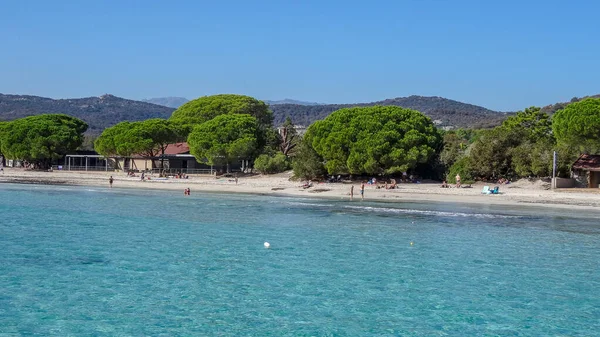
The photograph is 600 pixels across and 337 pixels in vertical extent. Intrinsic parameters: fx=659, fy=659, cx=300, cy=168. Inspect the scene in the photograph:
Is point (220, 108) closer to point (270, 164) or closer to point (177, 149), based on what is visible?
point (177, 149)

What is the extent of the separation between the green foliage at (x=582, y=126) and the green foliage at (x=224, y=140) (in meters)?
27.9

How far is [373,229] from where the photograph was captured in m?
27.7

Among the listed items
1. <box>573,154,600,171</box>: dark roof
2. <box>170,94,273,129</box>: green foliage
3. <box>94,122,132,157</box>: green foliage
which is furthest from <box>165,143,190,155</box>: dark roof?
<box>573,154,600,171</box>: dark roof

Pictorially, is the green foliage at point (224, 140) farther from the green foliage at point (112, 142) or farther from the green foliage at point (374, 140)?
the green foliage at point (112, 142)

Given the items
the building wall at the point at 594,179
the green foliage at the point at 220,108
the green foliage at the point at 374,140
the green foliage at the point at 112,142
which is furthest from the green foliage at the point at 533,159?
the green foliage at the point at 220,108

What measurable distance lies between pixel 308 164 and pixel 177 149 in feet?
84.5

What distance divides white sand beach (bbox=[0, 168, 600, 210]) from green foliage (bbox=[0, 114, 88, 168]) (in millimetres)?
5677

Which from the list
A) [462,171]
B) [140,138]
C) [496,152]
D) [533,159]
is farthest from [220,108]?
[533,159]

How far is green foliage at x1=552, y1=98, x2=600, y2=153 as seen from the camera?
4366 centimetres

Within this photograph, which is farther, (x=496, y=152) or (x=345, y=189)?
(x=496, y=152)

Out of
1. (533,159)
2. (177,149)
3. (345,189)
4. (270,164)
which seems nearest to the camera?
(533,159)

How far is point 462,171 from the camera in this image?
51906 millimetres

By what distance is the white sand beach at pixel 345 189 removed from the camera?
4203 centimetres

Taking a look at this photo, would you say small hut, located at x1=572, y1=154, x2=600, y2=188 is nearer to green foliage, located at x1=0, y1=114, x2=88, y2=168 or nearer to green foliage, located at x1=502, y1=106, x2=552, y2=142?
green foliage, located at x1=502, y1=106, x2=552, y2=142
